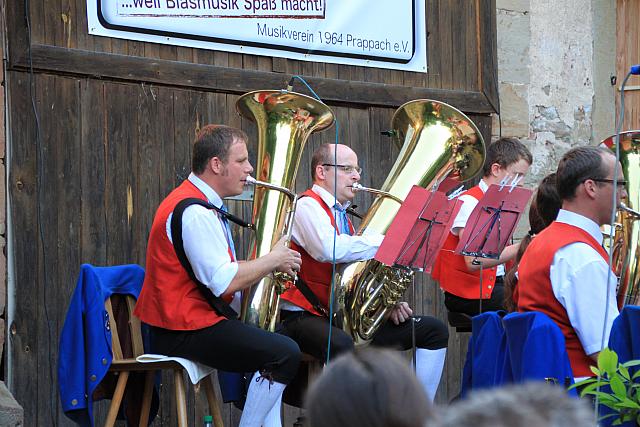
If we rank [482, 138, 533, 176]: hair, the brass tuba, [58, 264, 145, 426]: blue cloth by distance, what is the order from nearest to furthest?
[58, 264, 145, 426]: blue cloth
the brass tuba
[482, 138, 533, 176]: hair

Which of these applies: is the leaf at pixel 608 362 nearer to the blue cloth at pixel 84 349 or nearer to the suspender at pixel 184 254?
the suspender at pixel 184 254

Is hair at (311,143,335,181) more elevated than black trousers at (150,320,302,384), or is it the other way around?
hair at (311,143,335,181)

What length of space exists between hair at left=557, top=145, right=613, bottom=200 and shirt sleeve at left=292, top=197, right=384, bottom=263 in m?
1.24

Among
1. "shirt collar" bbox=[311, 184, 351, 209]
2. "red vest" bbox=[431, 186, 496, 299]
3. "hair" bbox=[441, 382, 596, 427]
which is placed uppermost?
"shirt collar" bbox=[311, 184, 351, 209]

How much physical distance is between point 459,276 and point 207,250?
1917mm

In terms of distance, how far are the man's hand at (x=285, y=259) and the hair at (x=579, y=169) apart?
116cm

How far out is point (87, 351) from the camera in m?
4.30

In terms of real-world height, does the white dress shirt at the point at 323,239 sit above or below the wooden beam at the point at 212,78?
below

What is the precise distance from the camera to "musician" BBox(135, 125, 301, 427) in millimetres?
4148

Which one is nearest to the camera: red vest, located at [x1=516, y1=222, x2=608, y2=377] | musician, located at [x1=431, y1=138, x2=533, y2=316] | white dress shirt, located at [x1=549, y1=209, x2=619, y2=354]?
white dress shirt, located at [x1=549, y1=209, x2=619, y2=354]

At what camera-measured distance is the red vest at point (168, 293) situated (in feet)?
13.7

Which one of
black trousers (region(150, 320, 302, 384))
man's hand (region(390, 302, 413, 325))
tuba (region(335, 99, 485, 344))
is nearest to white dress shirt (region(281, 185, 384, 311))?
tuba (region(335, 99, 485, 344))

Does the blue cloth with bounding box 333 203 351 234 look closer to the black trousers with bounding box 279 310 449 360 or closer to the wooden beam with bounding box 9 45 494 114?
the black trousers with bounding box 279 310 449 360

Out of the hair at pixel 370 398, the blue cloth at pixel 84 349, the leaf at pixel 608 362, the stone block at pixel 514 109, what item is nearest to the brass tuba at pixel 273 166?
the blue cloth at pixel 84 349
